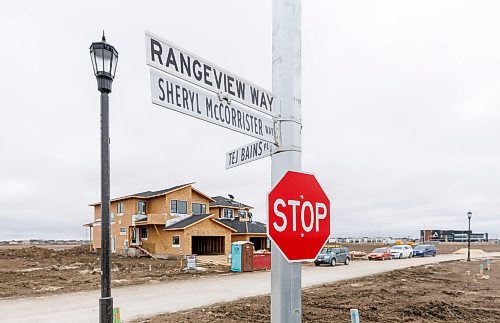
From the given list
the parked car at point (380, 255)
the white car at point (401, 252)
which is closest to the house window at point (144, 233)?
the parked car at point (380, 255)

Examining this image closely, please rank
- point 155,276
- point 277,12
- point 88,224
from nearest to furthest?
point 277,12 < point 155,276 < point 88,224

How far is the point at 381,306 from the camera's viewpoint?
13180mm

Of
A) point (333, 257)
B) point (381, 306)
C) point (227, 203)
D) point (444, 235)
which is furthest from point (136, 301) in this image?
point (444, 235)

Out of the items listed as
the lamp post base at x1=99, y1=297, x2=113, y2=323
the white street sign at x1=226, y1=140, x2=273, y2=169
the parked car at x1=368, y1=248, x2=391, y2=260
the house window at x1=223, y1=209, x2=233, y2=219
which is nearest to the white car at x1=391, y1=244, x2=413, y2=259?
the parked car at x1=368, y1=248, x2=391, y2=260

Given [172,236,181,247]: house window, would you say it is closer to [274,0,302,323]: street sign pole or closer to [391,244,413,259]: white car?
[391,244,413,259]: white car

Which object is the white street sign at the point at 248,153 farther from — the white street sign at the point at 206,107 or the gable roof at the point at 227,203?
the gable roof at the point at 227,203

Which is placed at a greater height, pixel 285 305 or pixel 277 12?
pixel 277 12

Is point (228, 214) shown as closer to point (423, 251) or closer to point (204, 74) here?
point (423, 251)

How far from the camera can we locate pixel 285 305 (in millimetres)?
3264

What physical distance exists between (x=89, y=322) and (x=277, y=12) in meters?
10.7

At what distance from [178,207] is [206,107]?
40033 mm

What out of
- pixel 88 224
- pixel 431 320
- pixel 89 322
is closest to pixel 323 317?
pixel 431 320

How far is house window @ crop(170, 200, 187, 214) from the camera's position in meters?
41.6

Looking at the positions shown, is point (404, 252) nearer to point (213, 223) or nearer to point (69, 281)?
point (213, 223)
